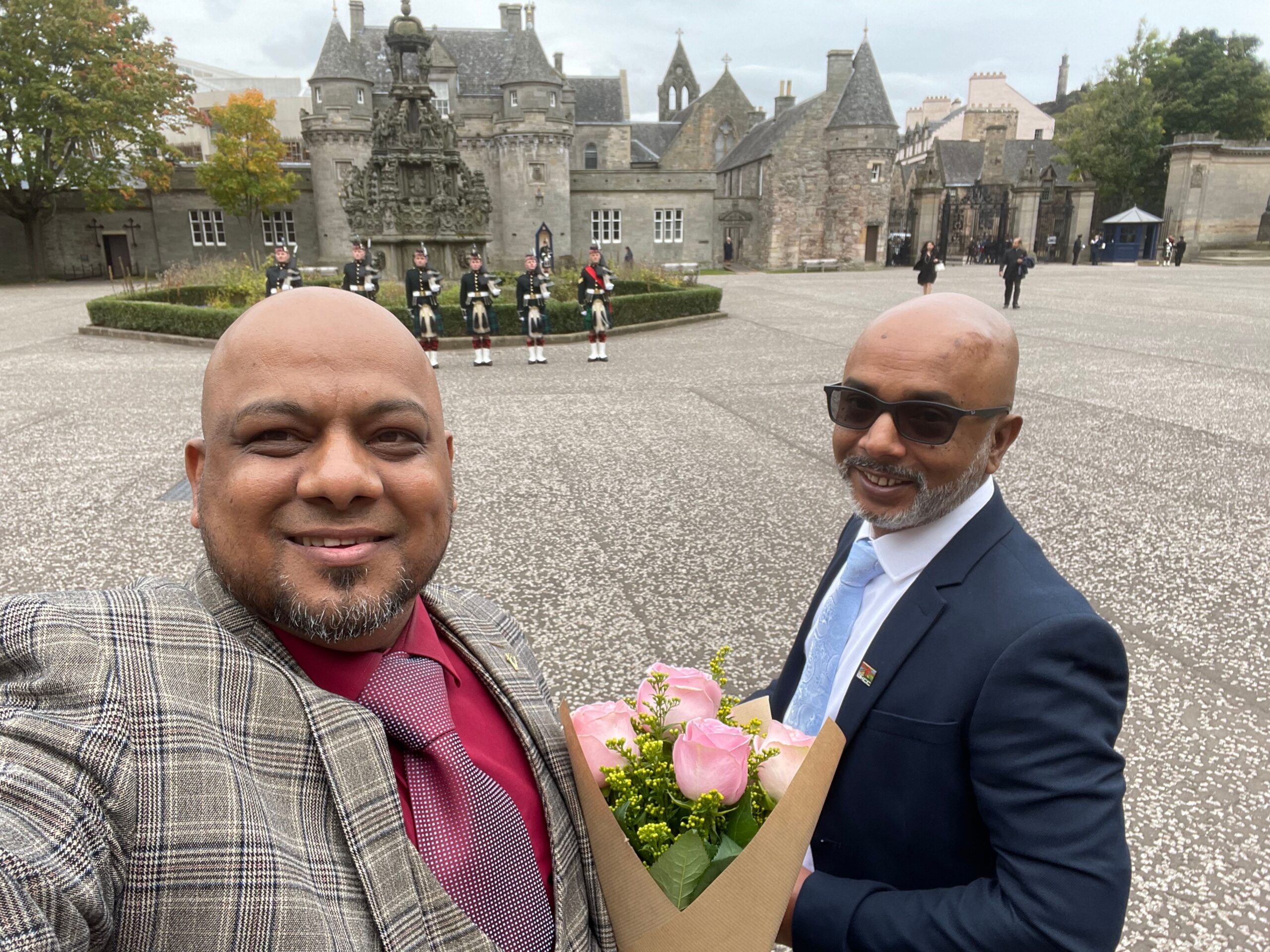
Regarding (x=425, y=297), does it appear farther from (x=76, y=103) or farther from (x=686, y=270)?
(x=76, y=103)

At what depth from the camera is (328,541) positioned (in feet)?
3.68

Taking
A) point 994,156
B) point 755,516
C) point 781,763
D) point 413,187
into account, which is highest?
point 994,156

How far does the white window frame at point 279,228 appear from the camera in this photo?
1725 inches

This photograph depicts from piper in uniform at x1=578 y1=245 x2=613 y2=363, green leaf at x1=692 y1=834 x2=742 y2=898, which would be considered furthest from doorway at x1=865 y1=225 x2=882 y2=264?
green leaf at x1=692 y1=834 x2=742 y2=898

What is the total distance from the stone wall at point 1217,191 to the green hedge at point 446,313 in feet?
134

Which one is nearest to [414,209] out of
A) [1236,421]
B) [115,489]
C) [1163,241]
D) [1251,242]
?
[115,489]

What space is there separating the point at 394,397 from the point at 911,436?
105 cm

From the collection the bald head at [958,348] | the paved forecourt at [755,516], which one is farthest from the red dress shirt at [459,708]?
the paved forecourt at [755,516]

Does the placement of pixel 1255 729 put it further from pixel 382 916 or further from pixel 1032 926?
pixel 382 916

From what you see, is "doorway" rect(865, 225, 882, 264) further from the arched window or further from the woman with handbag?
the woman with handbag

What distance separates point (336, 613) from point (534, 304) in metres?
13.3

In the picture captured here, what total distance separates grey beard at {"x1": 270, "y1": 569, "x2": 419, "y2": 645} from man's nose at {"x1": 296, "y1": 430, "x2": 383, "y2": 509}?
0.36ft

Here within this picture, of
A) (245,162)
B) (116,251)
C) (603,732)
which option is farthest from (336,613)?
(116,251)

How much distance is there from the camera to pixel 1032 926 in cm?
126
